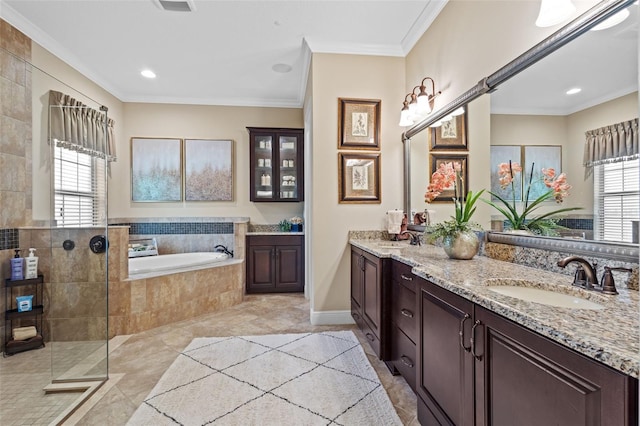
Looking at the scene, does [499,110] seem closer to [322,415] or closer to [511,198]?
[511,198]

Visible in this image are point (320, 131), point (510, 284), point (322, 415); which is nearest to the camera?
point (510, 284)

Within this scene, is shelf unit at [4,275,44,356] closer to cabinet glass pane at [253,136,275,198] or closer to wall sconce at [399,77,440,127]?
cabinet glass pane at [253,136,275,198]

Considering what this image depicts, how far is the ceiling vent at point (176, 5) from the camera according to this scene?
2.46m

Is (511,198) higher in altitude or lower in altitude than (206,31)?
lower

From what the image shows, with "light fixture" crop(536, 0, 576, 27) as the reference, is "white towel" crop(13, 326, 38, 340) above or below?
below

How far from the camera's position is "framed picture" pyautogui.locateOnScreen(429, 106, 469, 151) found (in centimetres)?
215

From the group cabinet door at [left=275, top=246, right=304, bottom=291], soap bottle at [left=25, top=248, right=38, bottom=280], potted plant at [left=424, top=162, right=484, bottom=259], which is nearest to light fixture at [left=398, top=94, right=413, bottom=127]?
potted plant at [left=424, top=162, right=484, bottom=259]

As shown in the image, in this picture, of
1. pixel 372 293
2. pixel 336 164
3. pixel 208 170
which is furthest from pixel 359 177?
pixel 208 170

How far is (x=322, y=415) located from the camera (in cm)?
168

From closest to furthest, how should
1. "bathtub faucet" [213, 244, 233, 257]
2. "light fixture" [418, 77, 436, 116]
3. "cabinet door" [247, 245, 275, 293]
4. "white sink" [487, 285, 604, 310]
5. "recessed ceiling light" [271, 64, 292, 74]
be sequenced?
"white sink" [487, 285, 604, 310], "light fixture" [418, 77, 436, 116], "recessed ceiling light" [271, 64, 292, 74], "cabinet door" [247, 245, 275, 293], "bathtub faucet" [213, 244, 233, 257]

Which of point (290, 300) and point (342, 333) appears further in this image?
point (290, 300)

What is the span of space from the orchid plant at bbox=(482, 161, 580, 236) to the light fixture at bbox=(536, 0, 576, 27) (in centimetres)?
67

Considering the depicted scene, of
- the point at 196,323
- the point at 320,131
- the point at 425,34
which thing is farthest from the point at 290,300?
the point at 425,34

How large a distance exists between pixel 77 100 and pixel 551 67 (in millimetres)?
3882
